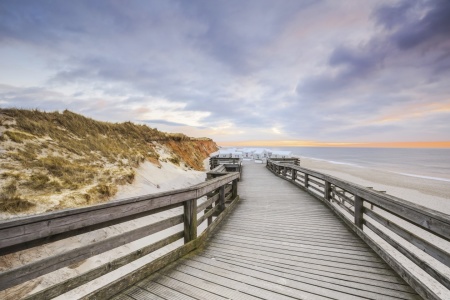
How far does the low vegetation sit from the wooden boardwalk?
7.12 meters

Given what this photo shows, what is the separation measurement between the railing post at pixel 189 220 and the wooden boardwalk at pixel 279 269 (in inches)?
12.5

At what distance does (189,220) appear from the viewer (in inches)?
147

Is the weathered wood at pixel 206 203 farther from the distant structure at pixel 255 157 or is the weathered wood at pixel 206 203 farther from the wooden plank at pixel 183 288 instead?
the distant structure at pixel 255 157

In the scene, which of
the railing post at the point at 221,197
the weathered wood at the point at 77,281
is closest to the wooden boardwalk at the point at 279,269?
the weathered wood at the point at 77,281

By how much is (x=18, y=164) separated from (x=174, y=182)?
9.32 m

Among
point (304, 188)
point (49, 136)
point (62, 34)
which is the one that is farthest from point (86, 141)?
point (304, 188)

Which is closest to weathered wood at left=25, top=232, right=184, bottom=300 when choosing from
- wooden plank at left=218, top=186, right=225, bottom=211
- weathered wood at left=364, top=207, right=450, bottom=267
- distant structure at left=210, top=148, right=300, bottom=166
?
wooden plank at left=218, top=186, right=225, bottom=211

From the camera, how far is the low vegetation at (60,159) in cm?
813

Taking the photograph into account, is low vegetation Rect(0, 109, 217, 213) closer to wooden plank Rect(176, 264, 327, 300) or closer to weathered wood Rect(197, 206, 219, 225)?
weathered wood Rect(197, 206, 219, 225)

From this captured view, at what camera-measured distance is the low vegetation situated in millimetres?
8133

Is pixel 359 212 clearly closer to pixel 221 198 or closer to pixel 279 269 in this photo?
pixel 279 269

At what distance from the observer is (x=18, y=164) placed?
381 inches

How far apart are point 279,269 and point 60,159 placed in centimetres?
1340

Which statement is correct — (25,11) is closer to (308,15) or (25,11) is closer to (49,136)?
(49,136)
